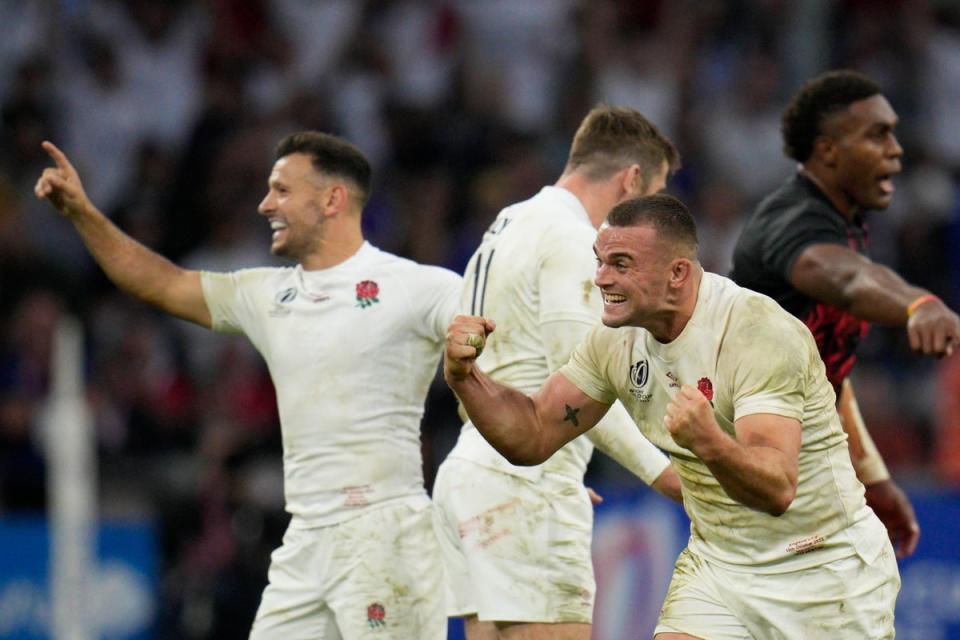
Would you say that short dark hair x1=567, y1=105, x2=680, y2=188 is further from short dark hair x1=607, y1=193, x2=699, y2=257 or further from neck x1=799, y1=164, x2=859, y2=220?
short dark hair x1=607, y1=193, x2=699, y2=257

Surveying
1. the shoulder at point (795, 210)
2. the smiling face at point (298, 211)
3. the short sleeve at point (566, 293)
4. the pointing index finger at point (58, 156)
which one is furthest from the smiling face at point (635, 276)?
the pointing index finger at point (58, 156)

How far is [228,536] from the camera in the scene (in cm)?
1087

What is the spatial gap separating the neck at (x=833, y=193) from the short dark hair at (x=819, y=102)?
0.36ft

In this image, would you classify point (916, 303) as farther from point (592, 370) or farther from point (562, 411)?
point (562, 411)

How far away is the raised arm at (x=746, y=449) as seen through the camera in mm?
4738

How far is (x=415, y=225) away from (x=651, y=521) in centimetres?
294

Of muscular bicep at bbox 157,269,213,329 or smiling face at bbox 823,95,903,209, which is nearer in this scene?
muscular bicep at bbox 157,269,213,329

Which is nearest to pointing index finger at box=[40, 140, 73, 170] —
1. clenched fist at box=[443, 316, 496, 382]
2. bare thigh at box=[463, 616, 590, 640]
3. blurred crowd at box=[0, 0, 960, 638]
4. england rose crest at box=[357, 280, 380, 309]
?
england rose crest at box=[357, 280, 380, 309]

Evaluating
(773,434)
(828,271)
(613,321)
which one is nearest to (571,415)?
(613,321)

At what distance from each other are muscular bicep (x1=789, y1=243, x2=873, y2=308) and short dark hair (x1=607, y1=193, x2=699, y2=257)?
133 cm

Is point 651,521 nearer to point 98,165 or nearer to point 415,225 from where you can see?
point 415,225

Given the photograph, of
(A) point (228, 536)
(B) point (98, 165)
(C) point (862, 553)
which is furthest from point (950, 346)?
(B) point (98, 165)

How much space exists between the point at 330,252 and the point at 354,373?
53 cm

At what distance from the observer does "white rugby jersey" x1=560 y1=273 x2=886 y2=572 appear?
16.8 feet
